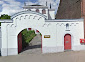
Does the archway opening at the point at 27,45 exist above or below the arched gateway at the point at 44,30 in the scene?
below

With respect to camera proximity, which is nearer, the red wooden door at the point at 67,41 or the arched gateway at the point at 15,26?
the arched gateway at the point at 15,26

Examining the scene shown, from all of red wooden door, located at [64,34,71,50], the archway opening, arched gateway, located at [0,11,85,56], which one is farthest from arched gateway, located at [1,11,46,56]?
red wooden door, located at [64,34,71,50]

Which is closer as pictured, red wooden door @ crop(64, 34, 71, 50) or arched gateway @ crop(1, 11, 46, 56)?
arched gateway @ crop(1, 11, 46, 56)

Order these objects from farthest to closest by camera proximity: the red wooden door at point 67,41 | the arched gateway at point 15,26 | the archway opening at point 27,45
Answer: the archway opening at point 27,45 → the red wooden door at point 67,41 → the arched gateway at point 15,26

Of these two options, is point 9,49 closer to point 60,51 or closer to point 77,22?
point 60,51

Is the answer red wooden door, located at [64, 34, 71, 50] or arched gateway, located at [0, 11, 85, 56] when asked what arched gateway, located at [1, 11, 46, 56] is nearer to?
arched gateway, located at [0, 11, 85, 56]

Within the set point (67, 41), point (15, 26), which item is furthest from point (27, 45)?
point (67, 41)

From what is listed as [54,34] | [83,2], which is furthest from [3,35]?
[83,2]

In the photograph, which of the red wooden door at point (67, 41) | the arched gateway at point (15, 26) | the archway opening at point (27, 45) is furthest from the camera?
the archway opening at point (27, 45)

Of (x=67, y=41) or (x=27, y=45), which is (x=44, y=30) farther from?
(x=27, y=45)

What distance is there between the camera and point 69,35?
8.77 metres

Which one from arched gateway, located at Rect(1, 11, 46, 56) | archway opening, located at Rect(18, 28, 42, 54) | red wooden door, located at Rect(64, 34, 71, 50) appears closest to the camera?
arched gateway, located at Rect(1, 11, 46, 56)

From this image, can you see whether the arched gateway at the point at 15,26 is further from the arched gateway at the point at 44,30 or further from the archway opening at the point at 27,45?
the archway opening at the point at 27,45

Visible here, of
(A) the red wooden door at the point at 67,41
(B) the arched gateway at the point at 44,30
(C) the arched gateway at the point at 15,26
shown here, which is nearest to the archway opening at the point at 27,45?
(C) the arched gateway at the point at 15,26
